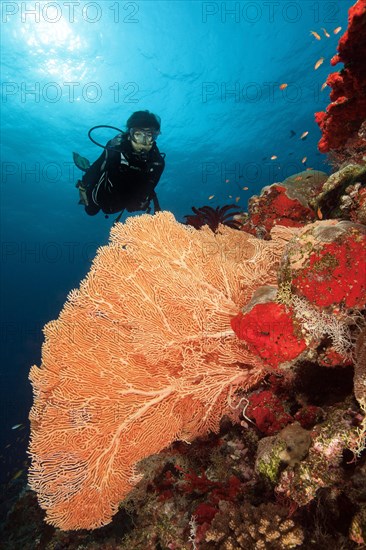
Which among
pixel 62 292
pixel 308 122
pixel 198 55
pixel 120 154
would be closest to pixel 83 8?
pixel 198 55

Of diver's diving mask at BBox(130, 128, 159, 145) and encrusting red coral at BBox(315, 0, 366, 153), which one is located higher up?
diver's diving mask at BBox(130, 128, 159, 145)

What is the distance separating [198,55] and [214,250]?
1458 inches

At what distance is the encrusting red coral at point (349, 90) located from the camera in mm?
4039

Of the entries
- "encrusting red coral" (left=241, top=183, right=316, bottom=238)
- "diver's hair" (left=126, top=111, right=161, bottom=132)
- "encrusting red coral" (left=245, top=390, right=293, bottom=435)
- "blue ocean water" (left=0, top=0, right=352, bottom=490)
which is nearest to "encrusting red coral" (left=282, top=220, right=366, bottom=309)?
"encrusting red coral" (left=245, top=390, right=293, bottom=435)

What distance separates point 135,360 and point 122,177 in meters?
5.12

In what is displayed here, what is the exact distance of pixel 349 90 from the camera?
4.71m

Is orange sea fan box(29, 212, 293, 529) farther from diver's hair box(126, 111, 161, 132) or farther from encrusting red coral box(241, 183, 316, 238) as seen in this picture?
diver's hair box(126, 111, 161, 132)

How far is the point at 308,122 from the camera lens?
4844 centimetres

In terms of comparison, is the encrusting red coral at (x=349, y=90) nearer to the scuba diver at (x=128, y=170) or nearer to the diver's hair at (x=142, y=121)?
the diver's hair at (x=142, y=121)

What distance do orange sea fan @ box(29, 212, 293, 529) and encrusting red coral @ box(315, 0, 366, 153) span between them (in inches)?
122

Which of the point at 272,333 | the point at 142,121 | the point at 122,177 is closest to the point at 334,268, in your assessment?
the point at 272,333

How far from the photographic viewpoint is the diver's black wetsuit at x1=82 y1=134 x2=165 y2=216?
7.25 metres

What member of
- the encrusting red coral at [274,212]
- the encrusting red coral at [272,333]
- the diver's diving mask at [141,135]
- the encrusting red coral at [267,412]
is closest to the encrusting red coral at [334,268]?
the encrusting red coral at [272,333]

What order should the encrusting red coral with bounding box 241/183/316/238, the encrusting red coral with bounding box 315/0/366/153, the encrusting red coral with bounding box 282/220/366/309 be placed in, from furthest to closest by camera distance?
the encrusting red coral with bounding box 241/183/316/238
the encrusting red coral with bounding box 315/0/366/153
the encrusting red coral with bounding box 282/220/366/309
